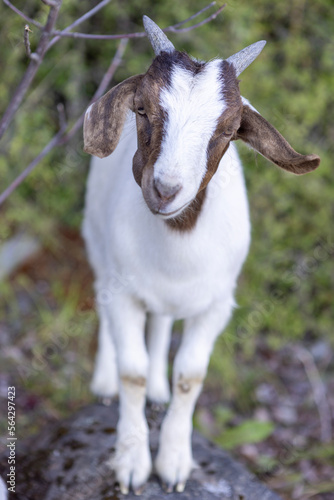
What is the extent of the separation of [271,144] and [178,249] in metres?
0.67

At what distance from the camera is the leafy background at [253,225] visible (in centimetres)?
500

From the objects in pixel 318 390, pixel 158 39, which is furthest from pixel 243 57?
pixel 318 390

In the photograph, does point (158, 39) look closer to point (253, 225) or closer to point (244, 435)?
point (244, 435)

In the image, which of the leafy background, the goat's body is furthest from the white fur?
the leafy background

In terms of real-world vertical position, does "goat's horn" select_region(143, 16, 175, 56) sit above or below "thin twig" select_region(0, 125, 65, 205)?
above

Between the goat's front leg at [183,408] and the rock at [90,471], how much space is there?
95 millimetres

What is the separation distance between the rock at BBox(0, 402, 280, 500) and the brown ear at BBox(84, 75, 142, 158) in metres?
1.73

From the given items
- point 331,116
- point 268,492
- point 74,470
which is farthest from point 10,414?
point 331,116

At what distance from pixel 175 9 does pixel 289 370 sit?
3.47 meters

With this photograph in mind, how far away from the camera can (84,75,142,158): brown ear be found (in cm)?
250

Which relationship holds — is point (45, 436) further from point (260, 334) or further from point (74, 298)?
point (260, 334)

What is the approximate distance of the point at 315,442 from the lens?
4789 mm

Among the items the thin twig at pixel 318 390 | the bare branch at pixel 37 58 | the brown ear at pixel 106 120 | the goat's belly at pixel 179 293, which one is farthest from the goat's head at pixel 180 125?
the thin twig at pixel 318 390

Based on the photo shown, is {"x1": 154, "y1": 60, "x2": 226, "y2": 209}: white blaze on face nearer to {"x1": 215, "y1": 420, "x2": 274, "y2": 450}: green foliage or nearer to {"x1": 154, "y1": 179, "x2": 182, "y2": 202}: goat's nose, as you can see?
{"x1": 154, "y1": 179, "x2": 182, "y2": 202}: goat's nose
